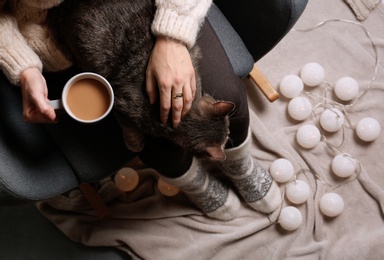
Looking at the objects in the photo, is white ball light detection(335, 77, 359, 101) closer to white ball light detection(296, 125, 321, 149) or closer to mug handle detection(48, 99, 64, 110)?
white ball light detection(296, 125, 321, 149)

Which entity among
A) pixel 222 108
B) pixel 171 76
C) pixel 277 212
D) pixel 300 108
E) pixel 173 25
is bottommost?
pixel 277 212

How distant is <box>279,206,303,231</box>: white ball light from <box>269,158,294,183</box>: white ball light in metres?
0.12

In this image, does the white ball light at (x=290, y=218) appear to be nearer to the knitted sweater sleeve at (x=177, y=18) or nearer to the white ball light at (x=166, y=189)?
the white ball light at (x=166, y=189)

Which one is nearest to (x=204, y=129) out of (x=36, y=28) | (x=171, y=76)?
(x=171, y=76)

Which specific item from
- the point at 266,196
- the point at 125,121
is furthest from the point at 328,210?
the point at 125,121

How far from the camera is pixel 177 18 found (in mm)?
1104

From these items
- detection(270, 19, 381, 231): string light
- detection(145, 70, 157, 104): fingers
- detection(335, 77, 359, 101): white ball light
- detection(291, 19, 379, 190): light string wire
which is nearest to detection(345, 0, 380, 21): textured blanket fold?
detection(291, 19, 379, 190): light string wire

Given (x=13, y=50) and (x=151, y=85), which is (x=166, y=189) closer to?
(x=151, y=85)

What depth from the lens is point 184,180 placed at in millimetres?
1415

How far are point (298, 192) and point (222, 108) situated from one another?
63 cm

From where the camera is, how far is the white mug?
102 cm

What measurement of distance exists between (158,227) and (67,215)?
1.14 feet

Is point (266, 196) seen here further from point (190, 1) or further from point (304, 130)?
point (190, 1)

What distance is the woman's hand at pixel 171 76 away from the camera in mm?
1121
